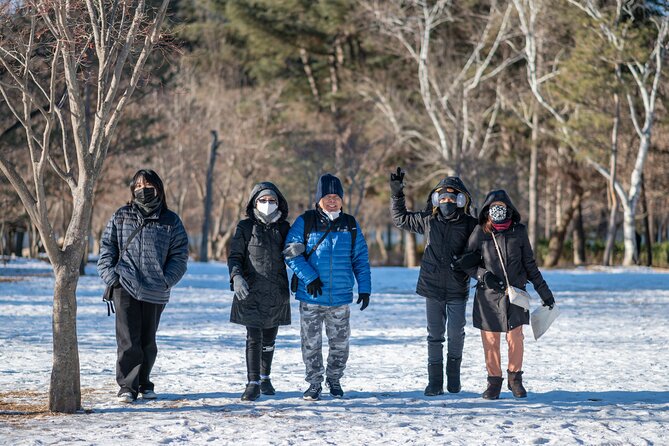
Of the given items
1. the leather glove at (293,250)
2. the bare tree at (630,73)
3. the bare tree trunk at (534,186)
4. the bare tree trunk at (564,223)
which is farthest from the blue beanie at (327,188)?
the bare tree trunk at (564,223)

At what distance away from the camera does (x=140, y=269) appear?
7.46m

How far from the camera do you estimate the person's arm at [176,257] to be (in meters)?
7.52

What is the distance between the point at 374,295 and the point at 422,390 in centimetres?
1230

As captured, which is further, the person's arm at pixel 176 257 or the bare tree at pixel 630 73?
the bare tree at pixel 630 73

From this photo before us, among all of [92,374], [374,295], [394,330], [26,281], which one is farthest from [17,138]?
[92,374]

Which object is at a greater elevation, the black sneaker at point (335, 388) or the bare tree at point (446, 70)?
the bare tree at point (446, 70)

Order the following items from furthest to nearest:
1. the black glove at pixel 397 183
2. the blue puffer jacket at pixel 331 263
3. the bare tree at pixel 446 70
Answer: the bare tree at pixel 446 70 → the black glove at pixel 397 183 → the blue puffer jacket at pixel 331 263

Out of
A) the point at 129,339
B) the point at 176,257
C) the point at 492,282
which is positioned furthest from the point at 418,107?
the point at 129,339

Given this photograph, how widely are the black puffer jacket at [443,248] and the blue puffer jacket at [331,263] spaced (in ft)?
1.87

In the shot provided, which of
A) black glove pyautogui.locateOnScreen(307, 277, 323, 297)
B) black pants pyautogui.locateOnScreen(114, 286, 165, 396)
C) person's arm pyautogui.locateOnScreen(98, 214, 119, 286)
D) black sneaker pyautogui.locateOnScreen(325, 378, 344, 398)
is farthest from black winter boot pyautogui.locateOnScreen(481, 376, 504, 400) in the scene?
person's arm pyautogui.locateOnScreen(98, 214, 119, 286)

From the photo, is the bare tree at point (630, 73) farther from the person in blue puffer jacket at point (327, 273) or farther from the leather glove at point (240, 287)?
the leather glove at point (240, 287)

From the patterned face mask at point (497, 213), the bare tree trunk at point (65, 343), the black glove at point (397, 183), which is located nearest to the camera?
the bare tree trunk at point (65, 343)

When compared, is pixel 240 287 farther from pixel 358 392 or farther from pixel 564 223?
pixel 564 223

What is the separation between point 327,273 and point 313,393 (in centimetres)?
95
